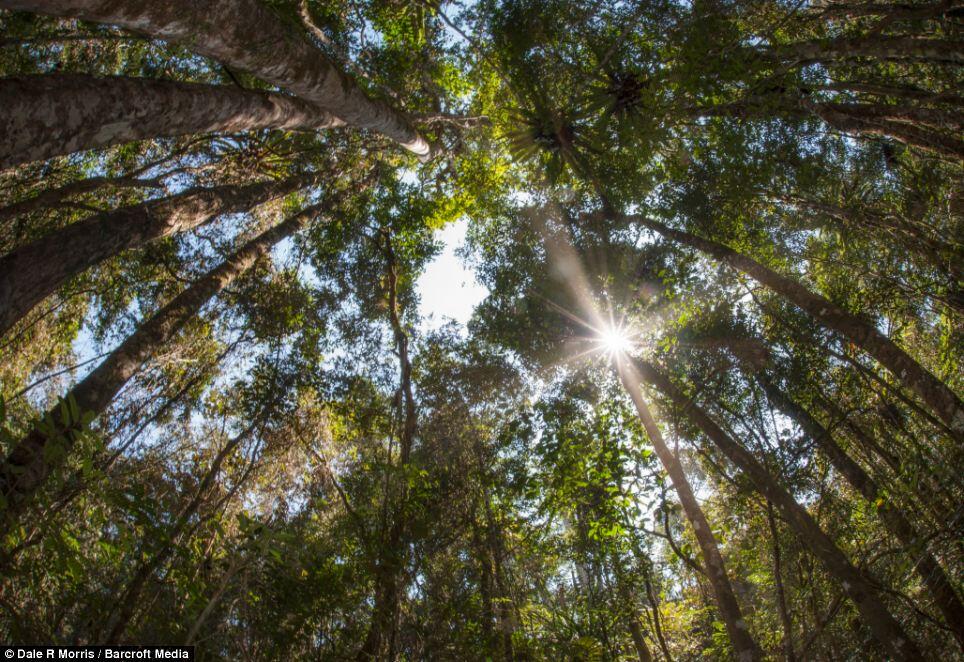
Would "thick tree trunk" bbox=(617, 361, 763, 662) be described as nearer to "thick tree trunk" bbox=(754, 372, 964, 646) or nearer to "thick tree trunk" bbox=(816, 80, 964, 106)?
"thick tree trunk" bbox=(754, 372, 964, 646)

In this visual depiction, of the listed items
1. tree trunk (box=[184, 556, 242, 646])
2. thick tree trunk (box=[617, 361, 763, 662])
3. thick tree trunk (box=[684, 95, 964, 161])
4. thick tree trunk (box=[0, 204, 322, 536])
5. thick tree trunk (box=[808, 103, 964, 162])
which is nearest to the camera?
tree trunk (box=[184, 556, 242, 646])

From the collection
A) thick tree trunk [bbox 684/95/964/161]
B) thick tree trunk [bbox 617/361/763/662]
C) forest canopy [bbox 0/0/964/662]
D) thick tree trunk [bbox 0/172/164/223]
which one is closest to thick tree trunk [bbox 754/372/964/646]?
forest canopy [bbox 0/0/964/662]

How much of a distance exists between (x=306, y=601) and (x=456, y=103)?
32.4ft

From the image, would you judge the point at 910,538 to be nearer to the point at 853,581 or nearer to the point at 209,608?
the point at 853,581

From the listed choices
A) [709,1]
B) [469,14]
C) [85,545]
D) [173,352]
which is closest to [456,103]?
[469,14]

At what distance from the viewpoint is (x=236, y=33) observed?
139 inches

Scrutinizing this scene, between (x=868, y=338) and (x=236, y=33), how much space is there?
22.3 ft

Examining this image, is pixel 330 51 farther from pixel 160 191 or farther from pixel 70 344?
pixel 70 344

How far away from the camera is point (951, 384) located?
269 inches

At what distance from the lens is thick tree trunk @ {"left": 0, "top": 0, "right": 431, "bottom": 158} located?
9.62 ft

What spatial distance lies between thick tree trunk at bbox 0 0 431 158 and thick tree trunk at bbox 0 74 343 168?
0.33 meters

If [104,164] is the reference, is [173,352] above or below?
below

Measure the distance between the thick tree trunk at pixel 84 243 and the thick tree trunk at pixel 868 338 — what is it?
7.18 m

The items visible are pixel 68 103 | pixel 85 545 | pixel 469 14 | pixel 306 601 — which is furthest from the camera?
pixel 469 14
